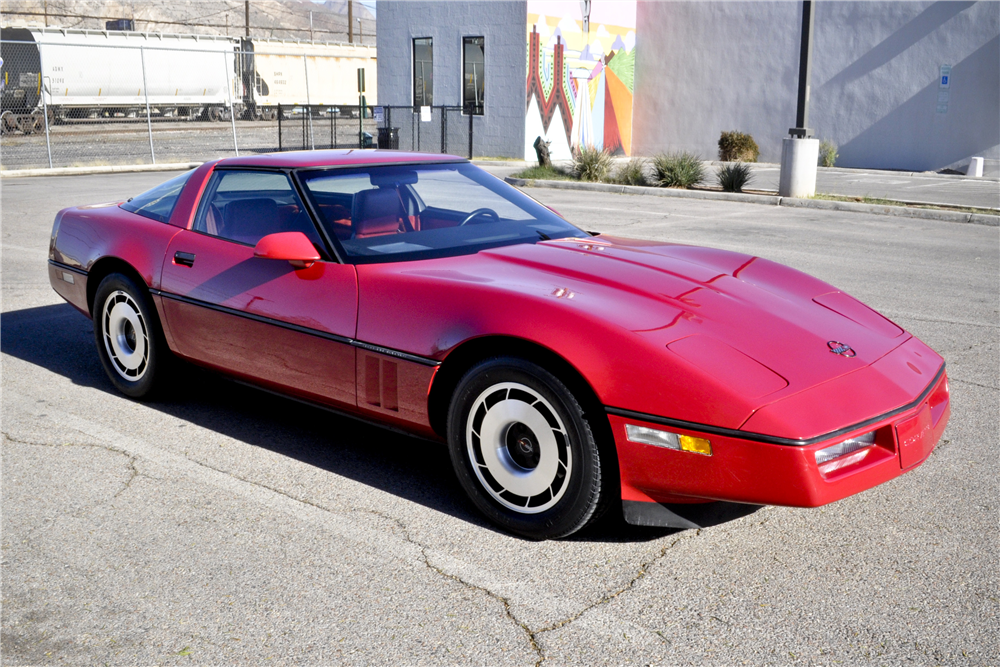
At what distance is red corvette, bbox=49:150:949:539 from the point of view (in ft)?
9.96

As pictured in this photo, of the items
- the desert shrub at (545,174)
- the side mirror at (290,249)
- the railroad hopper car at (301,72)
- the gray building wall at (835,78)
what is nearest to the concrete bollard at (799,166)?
the desert shrub at (545,174)

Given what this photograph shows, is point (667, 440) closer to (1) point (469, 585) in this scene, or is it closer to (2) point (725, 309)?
(2) point (725, 309)

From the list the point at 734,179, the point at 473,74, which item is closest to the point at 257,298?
the point at 734,179

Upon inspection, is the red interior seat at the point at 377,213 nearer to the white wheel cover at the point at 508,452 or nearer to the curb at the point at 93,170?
the white wheel cover at the point at 508,452

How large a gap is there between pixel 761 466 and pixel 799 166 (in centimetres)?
1432

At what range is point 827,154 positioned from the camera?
24.4 meters

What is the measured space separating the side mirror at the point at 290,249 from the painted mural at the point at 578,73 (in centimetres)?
2150

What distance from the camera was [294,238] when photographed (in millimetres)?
4023

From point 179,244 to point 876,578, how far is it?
353 cm

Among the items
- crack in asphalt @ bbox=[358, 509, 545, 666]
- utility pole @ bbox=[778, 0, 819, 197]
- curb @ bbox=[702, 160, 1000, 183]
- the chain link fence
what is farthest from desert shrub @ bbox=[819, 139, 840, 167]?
crack in asphalt @ bbox=[358, 509, 545, 666]

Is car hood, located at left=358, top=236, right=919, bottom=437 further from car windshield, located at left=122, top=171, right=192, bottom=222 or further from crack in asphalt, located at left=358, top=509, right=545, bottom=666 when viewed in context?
car windshield, located at left=122, top=171, right=192, bottom=222

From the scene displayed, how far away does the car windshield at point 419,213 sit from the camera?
4137 mm

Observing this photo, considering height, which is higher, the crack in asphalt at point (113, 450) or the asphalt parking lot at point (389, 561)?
the crack in asphalt at point (113, 450)

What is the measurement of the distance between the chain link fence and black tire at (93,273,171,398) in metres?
19.5
